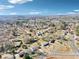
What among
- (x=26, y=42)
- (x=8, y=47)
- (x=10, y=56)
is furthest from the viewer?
(x=26, y=42)

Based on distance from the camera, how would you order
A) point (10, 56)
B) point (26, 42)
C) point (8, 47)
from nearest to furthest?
1. point (10, 56)
2. point (8, 47)
3. point (26, 42)

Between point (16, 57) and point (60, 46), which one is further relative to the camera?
point (60, 46)

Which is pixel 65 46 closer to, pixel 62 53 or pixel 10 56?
pixel 62 53

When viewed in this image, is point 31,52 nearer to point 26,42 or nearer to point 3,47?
point 3,47

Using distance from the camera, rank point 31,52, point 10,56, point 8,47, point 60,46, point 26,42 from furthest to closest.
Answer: point 26,42 → point 60,46 → point 8,47 → point 31,52 → point 10,56

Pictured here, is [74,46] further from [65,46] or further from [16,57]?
[16,57]

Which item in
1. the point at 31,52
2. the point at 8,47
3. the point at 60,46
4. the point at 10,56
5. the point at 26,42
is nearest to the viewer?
the point at 10,56

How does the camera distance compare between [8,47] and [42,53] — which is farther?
[8,47]

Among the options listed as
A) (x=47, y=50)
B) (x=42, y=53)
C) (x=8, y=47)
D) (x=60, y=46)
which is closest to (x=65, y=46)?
(x=60, y=46)

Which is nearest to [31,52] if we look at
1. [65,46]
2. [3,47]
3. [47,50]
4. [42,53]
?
[42,53]
